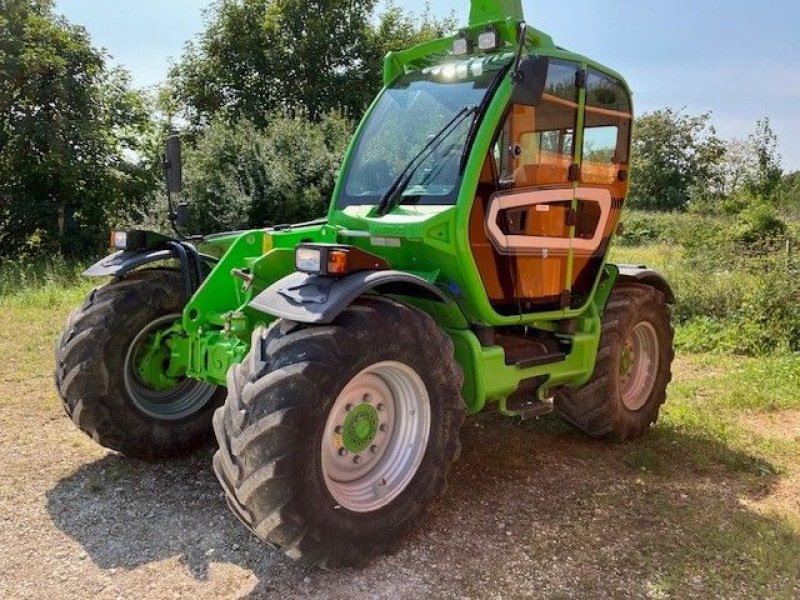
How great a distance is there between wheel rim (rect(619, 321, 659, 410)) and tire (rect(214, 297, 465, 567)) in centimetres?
223

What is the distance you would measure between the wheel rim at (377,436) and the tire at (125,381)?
161 centimetres

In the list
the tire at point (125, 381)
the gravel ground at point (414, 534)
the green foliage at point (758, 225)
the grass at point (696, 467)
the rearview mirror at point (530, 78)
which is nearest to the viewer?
the gravel ground at point (414, 534)

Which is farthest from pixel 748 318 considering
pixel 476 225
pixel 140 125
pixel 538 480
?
pixel 140 125

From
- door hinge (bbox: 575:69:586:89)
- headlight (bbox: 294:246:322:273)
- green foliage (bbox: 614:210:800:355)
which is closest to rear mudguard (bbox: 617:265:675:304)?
door hinge (bbox: 575:69:586:89)

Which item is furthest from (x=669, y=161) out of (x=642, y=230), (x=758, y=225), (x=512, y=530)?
(x=512, y=530)

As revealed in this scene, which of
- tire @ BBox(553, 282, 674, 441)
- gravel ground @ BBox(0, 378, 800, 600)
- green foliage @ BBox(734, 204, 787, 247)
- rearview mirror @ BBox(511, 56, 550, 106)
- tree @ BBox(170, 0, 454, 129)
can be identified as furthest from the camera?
tree @ BBox(170, 0, 454, 129)

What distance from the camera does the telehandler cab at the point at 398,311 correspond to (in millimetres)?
3023

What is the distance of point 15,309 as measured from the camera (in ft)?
31.3

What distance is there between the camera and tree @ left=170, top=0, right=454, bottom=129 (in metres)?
23.2

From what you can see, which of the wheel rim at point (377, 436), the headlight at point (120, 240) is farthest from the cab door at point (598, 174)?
the headlight at point (120, 240)

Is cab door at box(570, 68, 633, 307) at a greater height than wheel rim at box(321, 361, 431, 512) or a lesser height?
greater

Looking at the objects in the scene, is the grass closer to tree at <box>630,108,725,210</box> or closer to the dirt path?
the dirt path

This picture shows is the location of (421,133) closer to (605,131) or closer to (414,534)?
(605,131)

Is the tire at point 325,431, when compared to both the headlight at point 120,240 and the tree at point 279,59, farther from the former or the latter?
the tree at point 279,59
